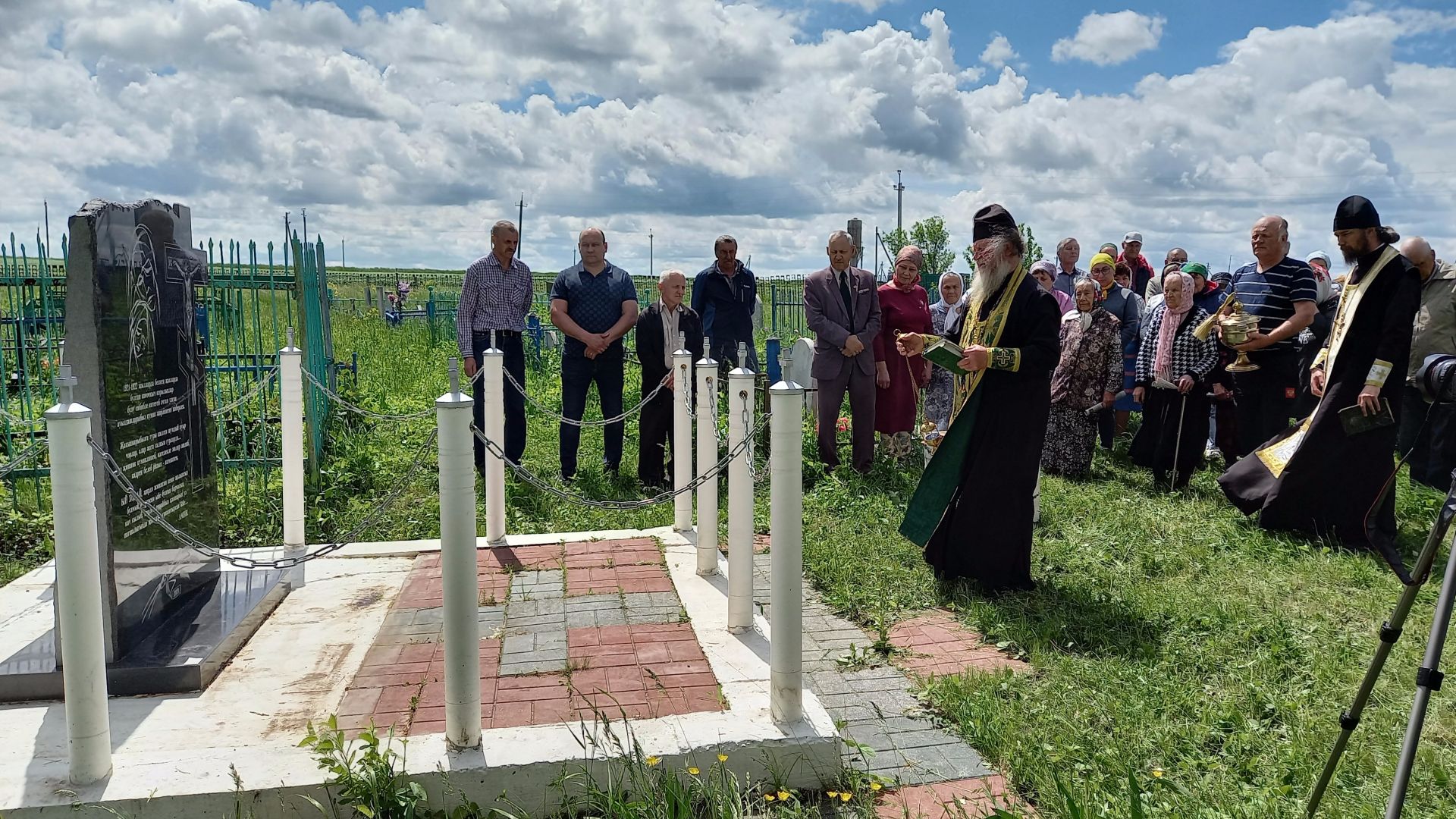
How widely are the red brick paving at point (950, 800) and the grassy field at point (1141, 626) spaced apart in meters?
0.12

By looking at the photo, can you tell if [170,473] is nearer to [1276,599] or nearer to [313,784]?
[313,784]

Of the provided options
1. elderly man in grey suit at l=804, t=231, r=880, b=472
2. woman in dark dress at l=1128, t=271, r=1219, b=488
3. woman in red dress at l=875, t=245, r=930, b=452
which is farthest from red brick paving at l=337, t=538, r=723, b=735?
woman in dark dress at l=1128, t=271, r=1219, b=488

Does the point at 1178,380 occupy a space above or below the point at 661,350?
below

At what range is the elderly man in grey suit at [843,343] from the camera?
817cm

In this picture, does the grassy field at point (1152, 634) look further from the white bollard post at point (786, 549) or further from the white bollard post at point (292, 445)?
the white bollard post at point (292, 445)

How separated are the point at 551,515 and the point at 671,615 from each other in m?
2.53

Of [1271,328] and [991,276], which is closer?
[991,276]

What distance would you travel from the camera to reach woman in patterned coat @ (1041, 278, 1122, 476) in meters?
8.33

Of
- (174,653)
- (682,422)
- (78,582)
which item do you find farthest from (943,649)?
(78,582)

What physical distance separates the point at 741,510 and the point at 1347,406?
374 centimetres

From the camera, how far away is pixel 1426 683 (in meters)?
2.39

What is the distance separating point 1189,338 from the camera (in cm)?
799

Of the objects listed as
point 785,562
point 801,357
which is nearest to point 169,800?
point 785,562

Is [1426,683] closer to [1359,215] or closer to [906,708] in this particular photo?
[906,708]
